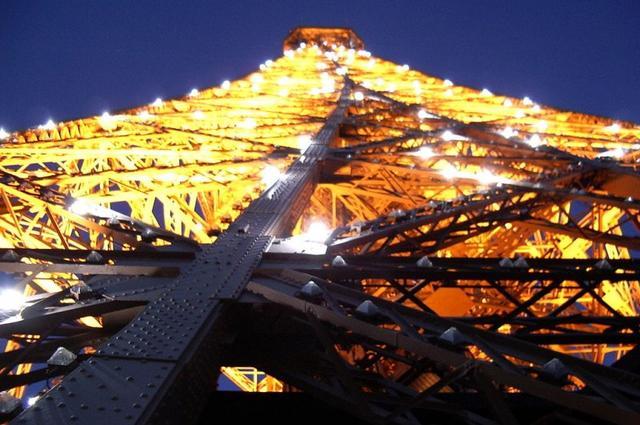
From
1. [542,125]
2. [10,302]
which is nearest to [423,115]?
[542,125]

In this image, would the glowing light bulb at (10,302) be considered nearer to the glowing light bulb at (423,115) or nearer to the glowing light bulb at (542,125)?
the glowing light bulb at (423,115)

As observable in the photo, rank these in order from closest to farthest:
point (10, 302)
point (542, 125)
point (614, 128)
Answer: point (10, 302) < point (614, 128) < point (542, 125)

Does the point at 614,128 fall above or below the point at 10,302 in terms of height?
above

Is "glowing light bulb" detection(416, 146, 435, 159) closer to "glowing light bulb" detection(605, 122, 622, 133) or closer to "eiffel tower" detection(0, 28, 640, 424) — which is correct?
Answer: "eiffel tower" detection(0, 28, 640, 424)

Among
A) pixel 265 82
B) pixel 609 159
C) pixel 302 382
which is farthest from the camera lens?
pixel 265 82

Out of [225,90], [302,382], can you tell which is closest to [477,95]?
[225,90]

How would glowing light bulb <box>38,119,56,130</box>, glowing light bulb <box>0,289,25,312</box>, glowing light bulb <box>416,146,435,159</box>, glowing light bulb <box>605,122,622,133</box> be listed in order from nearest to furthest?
glowing light bulb <box>0,289,25,312</box>, glowing light bulb <box>416,146,435,159</box>, glowing light bulb <box>38,119,56,130</box>, glowing light bulb <box>605,122,622,133</box>

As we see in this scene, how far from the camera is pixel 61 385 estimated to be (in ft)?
9.48

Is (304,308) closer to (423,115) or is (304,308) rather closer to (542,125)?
(423,115)

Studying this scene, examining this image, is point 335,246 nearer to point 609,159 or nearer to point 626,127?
point 609,159

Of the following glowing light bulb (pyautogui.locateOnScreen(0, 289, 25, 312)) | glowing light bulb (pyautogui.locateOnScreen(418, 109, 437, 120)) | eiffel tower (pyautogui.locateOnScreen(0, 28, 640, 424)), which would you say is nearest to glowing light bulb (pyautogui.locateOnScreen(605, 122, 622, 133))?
glowing light bulb (pyautogui.locateOnScreen(418, 109, 437, 120))

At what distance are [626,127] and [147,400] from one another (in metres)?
14.8

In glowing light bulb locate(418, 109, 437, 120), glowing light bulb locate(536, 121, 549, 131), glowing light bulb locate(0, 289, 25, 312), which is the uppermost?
glowing light bulb locate(536, 121, 549, 131)

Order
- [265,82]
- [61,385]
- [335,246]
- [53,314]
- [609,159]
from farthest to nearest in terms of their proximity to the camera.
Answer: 1. [265,82]
2. [609,159]
3. [335,246]
4. [53,314]
5. [61,385]
